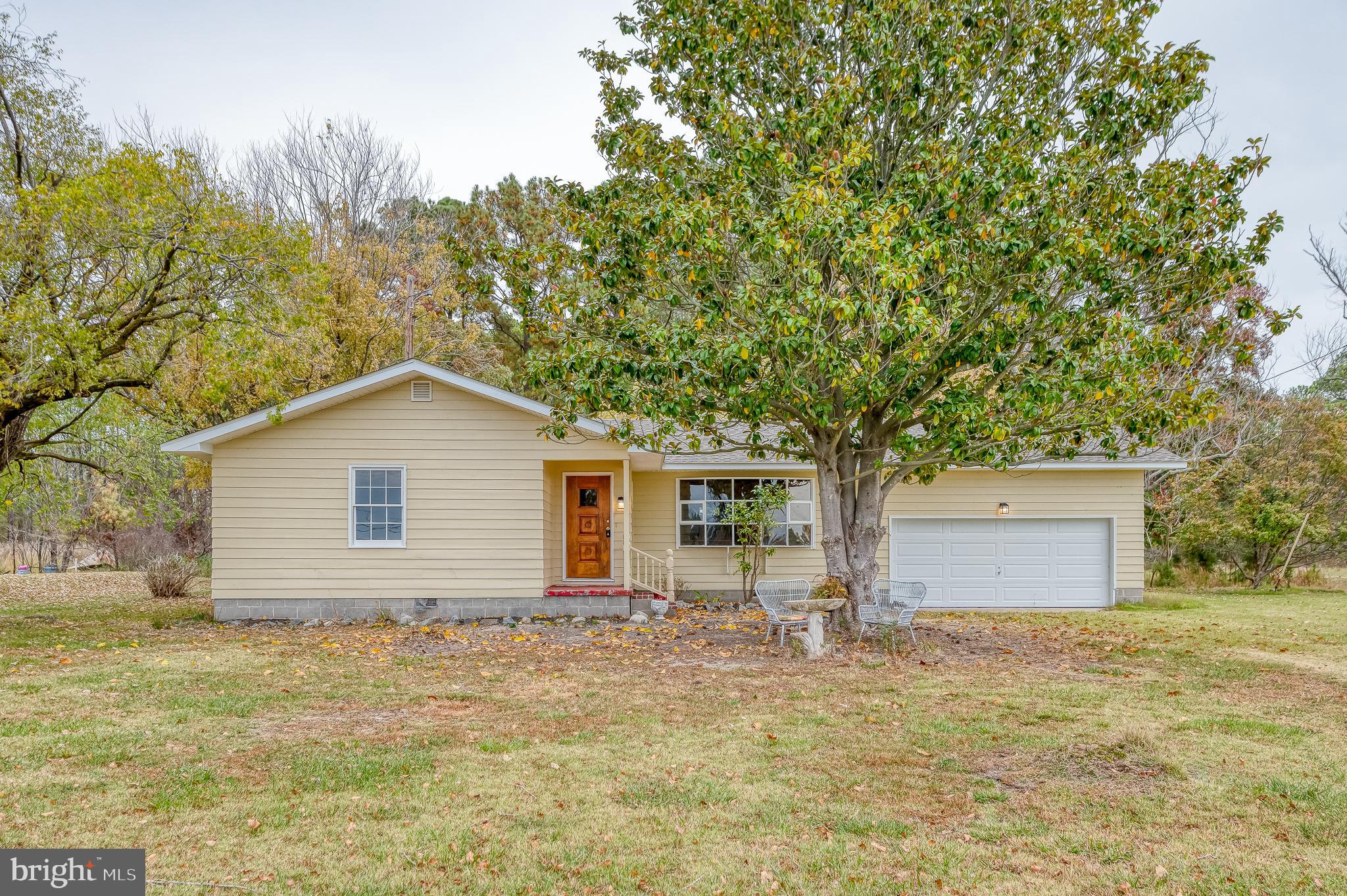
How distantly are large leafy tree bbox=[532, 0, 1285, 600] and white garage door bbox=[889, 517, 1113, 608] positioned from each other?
5.02 m

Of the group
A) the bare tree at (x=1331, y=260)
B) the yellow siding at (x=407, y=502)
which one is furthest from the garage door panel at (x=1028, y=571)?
the yellow siding at (x=407, y=502)

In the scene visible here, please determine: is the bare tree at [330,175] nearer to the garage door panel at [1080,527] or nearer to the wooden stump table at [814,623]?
the wooden stump table at [814,623]

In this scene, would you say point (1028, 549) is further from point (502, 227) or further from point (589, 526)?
point (502, 227)

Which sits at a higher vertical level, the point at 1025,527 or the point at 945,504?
the point at 945,504

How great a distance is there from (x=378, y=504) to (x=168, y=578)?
254 inches

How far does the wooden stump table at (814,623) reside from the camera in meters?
9.30

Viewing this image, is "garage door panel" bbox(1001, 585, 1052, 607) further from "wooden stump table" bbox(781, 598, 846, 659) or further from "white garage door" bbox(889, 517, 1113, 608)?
"wooden stump table" bbox(781, 598, 846, 659)

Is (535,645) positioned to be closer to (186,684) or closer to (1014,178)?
(186,684)

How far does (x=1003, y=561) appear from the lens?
1502 centimetres

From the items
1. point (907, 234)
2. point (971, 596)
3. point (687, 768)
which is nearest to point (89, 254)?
point (907, 234)

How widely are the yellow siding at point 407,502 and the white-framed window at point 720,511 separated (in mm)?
3330

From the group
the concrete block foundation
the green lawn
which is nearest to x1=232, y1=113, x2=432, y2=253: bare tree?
the concrete block foundation

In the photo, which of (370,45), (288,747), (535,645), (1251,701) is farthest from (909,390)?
(370,45)

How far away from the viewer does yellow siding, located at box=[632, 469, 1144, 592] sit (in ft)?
48.9
